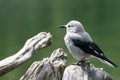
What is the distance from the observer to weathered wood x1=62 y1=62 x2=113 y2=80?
373 inches

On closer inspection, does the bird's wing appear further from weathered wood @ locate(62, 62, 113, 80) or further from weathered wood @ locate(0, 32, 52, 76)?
weathered wood @ locate(62, 62, 113, 80)

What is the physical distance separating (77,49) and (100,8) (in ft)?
94.8

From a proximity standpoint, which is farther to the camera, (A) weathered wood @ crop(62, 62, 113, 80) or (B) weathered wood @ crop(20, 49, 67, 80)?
(B) weathered wood @ crop(20, 49, 67, 80)

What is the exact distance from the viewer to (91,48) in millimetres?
10516

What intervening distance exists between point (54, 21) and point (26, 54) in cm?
2495

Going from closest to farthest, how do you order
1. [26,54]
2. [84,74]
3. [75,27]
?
[84,74], [26,54], [75,27]

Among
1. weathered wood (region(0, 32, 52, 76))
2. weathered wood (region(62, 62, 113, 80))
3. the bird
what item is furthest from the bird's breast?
weathered wood (region(62, 62, 113, 80))

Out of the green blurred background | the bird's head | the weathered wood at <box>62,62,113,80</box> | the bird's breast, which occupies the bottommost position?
the green blurred background

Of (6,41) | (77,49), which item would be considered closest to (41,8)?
(6,41)

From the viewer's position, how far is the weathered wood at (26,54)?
10.3m

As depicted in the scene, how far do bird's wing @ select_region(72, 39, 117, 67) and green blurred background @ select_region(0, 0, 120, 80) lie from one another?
24.4 ft

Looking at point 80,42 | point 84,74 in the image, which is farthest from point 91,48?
point 84,74

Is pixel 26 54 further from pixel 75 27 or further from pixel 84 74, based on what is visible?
pixel 84 74

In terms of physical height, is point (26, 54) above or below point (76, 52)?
above
